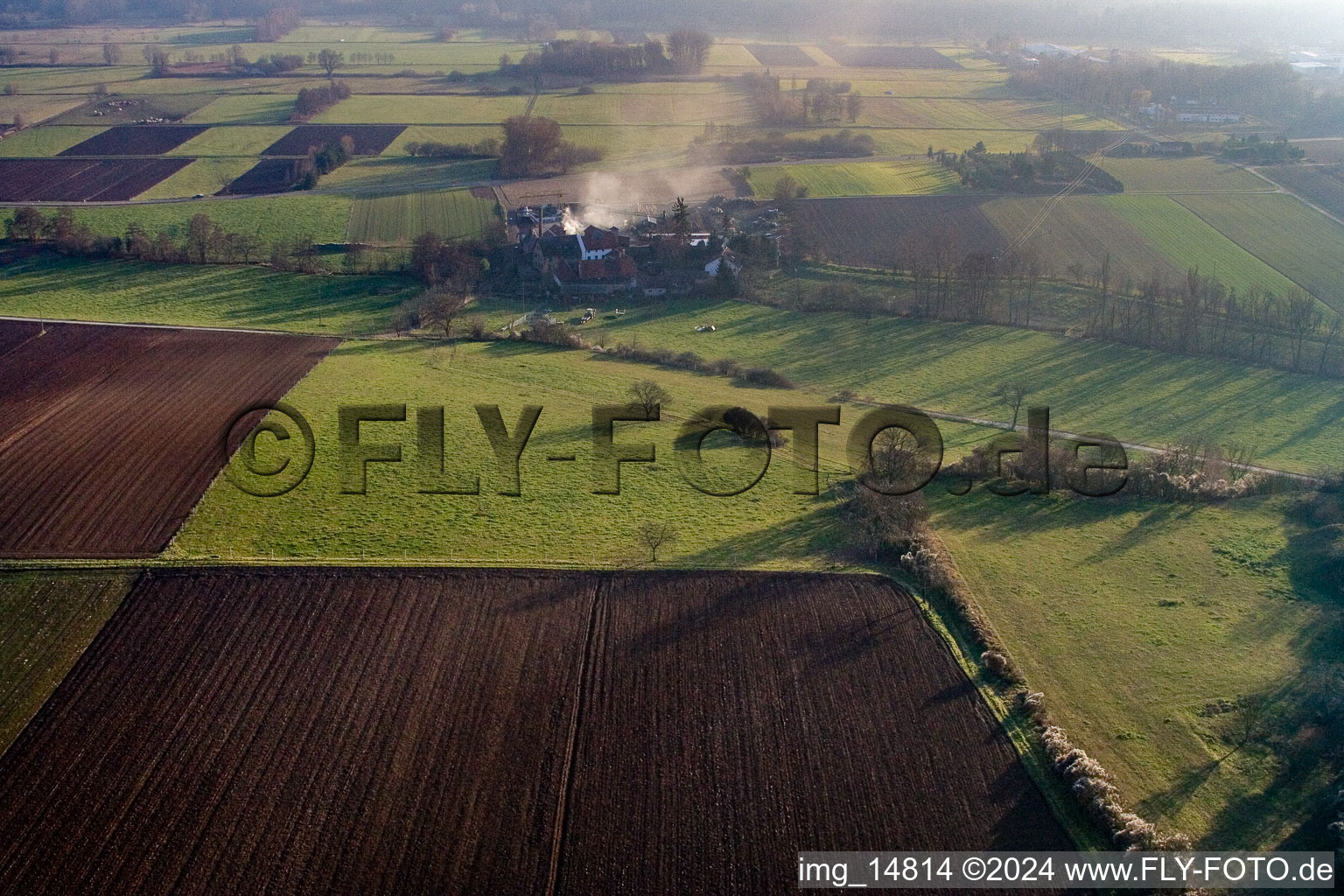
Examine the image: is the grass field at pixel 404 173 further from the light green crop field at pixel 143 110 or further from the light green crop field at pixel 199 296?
the light green crop field at pixel 143 110

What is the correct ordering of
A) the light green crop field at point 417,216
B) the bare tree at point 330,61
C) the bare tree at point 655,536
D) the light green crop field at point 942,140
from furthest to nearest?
1. the bare tree at point 330,61
2. the light green crop field at point 942,140
3. the light green crop field at point 417,216
4. the bare tree at point 655,536

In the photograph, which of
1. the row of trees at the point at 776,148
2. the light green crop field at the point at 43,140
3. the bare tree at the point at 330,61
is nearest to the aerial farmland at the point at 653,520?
the light green crop field at the point at 43,140

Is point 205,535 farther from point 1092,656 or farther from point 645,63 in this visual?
point 645,63

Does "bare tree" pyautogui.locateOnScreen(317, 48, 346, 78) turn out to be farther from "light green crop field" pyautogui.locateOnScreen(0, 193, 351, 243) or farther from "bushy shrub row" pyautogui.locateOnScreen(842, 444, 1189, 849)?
"bushy shrub row" pyautogui.locateOnScreen(842, 444, 1189, 849)

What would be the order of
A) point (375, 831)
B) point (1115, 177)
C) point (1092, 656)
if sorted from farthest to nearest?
point (1115, 177) → point (1092, 656) → point (375, 831)

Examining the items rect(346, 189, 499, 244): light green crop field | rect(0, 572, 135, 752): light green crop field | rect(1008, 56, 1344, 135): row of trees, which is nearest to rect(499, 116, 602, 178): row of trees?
rect(346, 189, 499, 244): light green crop field

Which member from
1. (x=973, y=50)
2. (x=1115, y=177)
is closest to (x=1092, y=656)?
(x=1115, y=177)

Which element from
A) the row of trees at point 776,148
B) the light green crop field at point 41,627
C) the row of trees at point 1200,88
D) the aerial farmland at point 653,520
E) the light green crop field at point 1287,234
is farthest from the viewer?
the row of trees at point 1200,88
